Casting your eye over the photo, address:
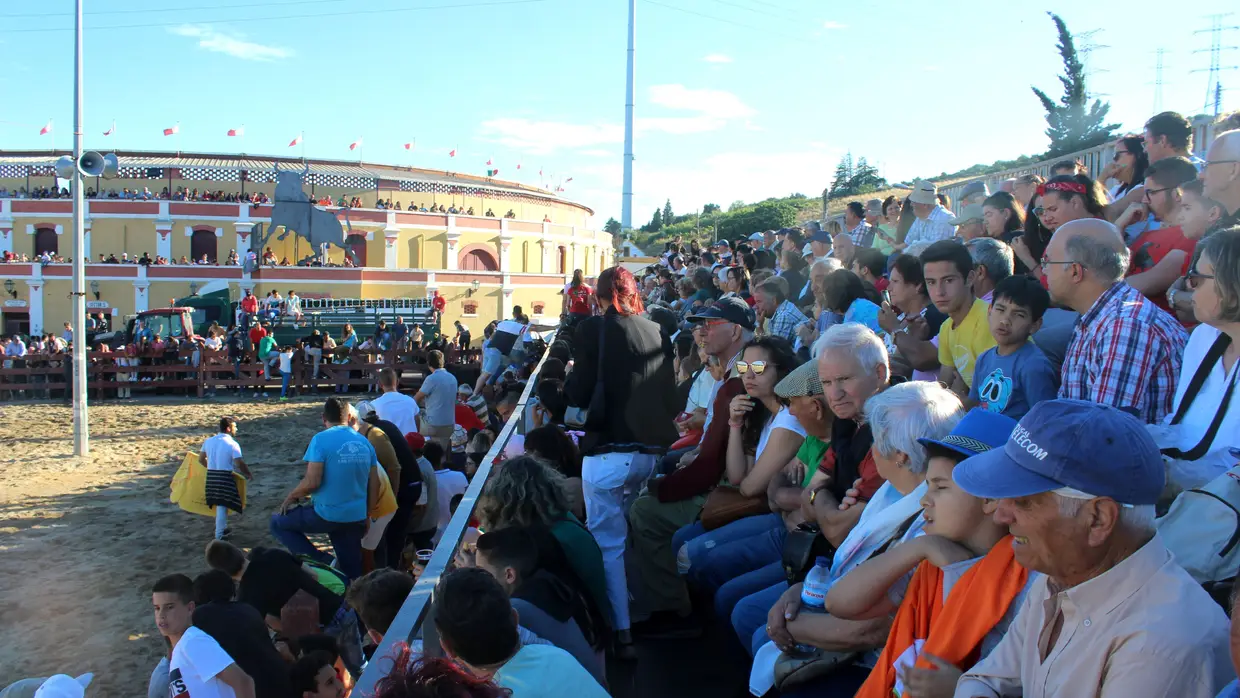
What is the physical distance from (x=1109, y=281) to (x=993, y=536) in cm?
159

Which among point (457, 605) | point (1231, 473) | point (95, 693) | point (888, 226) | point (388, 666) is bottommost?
point (95, 693)

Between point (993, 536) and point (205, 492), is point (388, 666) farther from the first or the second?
point (205, 492)

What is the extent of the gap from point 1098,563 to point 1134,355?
5.39 feet

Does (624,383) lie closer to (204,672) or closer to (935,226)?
(204,672)

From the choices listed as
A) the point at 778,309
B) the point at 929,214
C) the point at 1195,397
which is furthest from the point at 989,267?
the point at 929,214

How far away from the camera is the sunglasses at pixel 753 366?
172 inches

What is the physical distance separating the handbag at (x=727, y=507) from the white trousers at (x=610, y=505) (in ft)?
2.03

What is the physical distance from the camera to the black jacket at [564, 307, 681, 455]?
5.31 metres

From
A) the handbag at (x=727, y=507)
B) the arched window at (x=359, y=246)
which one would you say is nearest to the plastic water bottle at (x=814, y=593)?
the handbag at (x=727, y=507)

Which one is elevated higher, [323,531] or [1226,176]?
[1226,176]

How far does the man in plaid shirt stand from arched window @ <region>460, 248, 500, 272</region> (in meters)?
43.6

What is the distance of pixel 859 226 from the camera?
36.1ft

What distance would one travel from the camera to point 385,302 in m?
30.7

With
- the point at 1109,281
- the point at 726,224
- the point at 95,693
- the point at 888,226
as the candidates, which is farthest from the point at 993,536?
the point at 726,224
